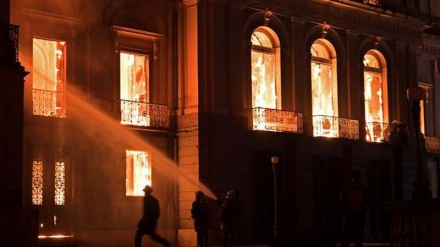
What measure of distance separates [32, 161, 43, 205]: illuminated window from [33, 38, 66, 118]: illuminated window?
1580 mm

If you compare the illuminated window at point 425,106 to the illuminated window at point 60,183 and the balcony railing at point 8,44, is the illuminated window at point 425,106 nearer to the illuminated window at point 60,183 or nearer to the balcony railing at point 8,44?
the illuminated window at point 60,183

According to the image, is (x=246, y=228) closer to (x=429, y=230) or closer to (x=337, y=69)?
(x=337, y=69)

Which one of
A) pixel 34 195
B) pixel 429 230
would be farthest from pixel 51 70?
pixel 429 230

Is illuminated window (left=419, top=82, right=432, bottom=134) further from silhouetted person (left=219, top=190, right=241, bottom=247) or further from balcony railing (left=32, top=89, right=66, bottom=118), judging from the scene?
balcony railing (left=32, top=89, right=66, bottom=118)

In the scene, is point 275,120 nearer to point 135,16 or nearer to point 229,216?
point 135,16

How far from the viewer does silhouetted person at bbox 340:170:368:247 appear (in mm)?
21625

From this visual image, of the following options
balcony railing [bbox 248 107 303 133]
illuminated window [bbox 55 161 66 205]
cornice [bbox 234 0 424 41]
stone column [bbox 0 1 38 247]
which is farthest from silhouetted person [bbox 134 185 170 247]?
cornice [bbox 234 0 424 41]

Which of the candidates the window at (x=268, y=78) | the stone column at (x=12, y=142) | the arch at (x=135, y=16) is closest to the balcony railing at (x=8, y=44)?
the stone column at (x=12, y=142)

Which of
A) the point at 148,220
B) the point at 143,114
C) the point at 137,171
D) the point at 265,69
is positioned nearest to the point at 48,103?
the point at 143,114

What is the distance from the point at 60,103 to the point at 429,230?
15.8 m

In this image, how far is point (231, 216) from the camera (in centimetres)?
2903

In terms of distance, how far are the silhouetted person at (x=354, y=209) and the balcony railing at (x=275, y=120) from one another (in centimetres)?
1348

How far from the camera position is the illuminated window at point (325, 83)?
38.3 metres

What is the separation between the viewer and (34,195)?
99.1 feet
